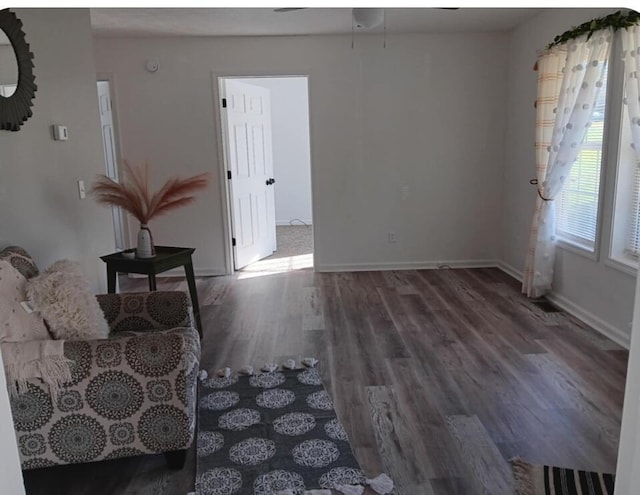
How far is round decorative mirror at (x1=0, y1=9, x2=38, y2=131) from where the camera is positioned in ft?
7.92

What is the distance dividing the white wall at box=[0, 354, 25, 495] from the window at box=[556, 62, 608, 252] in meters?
3.70

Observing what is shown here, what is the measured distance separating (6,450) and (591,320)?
3.71m

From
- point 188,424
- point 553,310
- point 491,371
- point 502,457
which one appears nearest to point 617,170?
point 553,310

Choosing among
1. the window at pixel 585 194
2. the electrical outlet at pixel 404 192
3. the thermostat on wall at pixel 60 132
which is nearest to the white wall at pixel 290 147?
the electrical outlet at pixel 404 192

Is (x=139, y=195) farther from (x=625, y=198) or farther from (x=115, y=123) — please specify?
(x=625, y=198)

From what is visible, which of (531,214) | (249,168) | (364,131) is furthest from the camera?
(249,168)

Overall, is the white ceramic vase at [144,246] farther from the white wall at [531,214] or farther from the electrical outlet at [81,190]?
the white wall at [531,214]

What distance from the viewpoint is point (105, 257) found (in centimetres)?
324

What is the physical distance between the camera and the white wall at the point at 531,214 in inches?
134

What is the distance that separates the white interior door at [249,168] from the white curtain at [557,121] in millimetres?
2925

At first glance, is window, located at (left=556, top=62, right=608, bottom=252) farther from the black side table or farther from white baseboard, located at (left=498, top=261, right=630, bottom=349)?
the black side table

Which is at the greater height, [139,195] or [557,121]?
[557,121]

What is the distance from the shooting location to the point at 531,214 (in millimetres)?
4672

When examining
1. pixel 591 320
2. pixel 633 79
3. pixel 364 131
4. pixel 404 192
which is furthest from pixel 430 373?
pixel 364 131
